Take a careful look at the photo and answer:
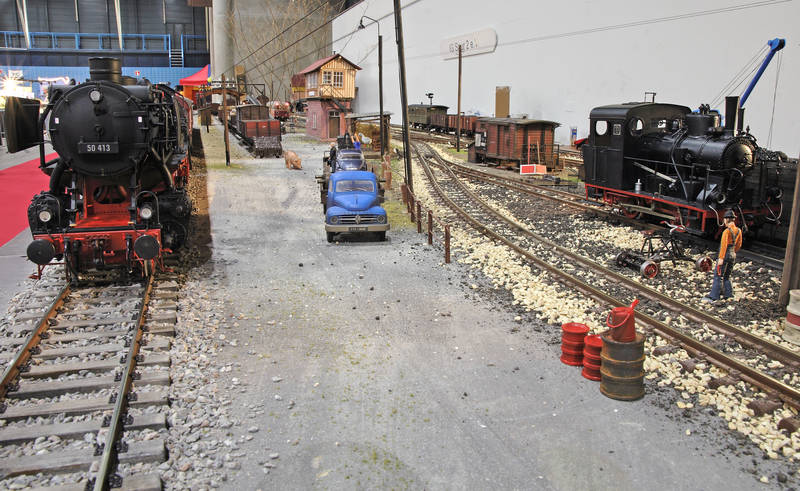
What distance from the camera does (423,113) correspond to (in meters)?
49.0

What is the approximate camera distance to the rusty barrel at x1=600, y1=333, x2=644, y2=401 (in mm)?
7422

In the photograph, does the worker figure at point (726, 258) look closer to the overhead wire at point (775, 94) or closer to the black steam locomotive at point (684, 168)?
the black steam locomotive at point (684, 168)

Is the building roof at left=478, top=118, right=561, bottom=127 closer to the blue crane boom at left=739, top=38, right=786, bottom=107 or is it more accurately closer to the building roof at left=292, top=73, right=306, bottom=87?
the blue crane boom at left=739, top=38, right=786, bottom=107

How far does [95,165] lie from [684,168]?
14132 mm

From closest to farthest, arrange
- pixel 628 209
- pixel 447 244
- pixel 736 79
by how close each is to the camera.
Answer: pixel 447 244 → pixel 628 209 → pixel 736 79

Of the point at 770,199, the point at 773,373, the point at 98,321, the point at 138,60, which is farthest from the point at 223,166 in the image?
the point at 138,60

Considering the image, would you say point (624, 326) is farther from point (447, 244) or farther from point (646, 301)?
point (447, 244)

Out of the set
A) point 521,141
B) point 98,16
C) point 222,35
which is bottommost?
point 521,141

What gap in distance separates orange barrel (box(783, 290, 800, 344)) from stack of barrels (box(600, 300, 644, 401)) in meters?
3.17

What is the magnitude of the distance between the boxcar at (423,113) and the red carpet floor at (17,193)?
28747 millimetres

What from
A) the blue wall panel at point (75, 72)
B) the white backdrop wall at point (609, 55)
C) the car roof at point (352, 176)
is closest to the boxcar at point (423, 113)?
the white backdrop wall at point (609, 55)

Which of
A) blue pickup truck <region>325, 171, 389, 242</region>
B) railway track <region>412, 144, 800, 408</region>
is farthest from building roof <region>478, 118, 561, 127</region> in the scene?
blue pickup truck <region>325, 171, 389, 242</region>

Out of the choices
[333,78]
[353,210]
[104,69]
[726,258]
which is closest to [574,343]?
[726,258]

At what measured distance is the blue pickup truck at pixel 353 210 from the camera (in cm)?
1525
